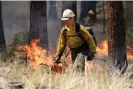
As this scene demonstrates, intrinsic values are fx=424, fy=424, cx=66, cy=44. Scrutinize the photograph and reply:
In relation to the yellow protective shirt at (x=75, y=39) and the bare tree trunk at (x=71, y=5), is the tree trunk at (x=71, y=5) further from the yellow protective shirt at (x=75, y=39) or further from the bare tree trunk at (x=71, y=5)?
the yellow protective shirt at (x=75, y=39)

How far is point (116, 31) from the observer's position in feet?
37.4

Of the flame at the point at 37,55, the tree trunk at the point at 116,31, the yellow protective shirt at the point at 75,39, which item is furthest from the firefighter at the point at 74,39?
the flame at the point at 37,55

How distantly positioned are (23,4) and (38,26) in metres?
13.8

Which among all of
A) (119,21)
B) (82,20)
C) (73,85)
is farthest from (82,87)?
(82,20)

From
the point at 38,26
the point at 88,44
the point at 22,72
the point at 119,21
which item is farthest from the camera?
the point at 38,26

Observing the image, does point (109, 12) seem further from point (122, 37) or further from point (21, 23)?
point (21, 23)

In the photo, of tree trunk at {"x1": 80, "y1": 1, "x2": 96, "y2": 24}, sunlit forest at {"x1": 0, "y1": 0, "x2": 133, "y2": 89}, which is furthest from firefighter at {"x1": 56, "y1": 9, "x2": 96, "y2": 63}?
tree trunk at {"x1": 80, "y1": 1, "x2": 96, "y2": 24}

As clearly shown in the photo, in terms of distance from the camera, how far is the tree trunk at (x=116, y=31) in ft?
37.1

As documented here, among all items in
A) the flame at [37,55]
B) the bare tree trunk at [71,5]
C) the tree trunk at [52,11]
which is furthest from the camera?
the tree trunk at [52,11]

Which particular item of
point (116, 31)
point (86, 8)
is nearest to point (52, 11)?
point (86, 8)

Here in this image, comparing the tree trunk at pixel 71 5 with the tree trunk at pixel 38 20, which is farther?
the tree trunk at pixel 71 5

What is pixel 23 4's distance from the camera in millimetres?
27375

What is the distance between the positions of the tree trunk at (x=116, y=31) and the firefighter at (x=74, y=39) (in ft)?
7.91

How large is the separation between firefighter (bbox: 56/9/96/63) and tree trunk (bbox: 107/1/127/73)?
2411mm
